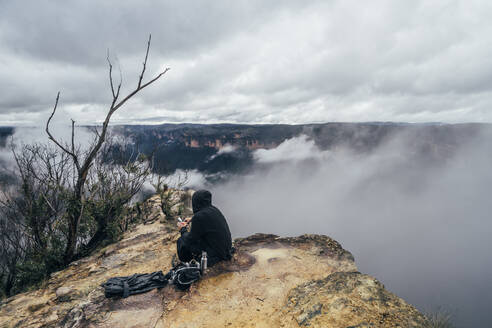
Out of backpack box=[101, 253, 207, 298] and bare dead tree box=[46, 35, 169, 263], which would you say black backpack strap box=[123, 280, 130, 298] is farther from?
bare dead tree box=[46, 35, 169, 263]

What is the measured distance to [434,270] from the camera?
134375 mm

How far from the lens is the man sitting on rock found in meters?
6.69

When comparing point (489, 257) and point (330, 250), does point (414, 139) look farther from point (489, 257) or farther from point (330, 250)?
point (330, 250)

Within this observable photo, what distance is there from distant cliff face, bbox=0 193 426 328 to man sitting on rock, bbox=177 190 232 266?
658mm

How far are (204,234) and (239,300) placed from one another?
1951 mm

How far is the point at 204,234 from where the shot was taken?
268 inches

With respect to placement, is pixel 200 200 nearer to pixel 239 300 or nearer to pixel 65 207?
pixel 239 300

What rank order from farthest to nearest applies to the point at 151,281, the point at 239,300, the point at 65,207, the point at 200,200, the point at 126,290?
the point at 65,207 < the point at 200,200 < the point at 151,281 < the point at 126,290 < the point at 239,300

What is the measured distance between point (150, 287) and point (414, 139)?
243m

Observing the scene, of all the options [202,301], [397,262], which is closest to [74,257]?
[202,301]

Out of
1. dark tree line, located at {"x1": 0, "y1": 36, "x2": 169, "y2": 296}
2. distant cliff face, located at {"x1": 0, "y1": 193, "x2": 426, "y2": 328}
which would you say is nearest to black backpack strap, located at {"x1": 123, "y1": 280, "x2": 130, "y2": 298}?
distant cliff face, located at {"x1": 0, "y1": 193, "x2": 426, "y2": 328}

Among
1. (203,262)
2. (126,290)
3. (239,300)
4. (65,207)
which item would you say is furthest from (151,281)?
(65,207)

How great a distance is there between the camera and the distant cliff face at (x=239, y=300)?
16.6 ft

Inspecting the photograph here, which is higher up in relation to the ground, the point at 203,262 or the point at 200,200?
the point at 200,200
